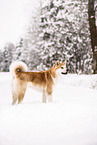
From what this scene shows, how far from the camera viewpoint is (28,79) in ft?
11.6

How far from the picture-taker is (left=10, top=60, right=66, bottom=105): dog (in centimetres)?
342

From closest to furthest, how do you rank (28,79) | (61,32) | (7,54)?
(28,79), (61,32), (7,54)

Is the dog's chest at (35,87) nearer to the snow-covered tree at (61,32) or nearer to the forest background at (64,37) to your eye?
the forest background at (64,37)

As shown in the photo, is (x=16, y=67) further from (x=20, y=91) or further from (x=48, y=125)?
(x=48, y=125)

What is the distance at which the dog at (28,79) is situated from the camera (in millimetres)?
3422

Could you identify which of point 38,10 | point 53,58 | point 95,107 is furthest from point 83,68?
point 95,107

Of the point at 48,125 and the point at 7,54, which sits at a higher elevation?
the point at 7,54

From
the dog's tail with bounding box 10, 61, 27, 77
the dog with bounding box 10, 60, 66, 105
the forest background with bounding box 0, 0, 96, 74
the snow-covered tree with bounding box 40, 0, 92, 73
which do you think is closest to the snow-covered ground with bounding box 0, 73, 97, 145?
the dog with bounding box 10, 60, 66, 105

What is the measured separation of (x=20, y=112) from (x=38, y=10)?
14.7 m

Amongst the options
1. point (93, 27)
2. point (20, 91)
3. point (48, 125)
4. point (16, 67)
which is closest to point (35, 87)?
point (20, 91)

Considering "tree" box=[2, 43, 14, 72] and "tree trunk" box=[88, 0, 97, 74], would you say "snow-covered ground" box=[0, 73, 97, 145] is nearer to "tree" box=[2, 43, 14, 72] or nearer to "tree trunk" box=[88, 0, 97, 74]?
"tree trunk" box=[88, 0, 97, 74]

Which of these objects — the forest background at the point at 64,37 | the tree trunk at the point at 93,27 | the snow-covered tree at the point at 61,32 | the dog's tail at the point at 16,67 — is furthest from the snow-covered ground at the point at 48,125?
the snow-covered tree at the point at 61,32

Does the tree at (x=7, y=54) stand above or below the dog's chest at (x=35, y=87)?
above

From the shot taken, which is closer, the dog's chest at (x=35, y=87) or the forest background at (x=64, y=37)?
the dog's chest at (x=35, y=87)
